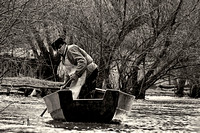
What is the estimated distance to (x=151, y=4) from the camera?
24703mm

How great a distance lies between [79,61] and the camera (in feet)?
41.5

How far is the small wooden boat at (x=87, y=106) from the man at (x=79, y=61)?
0.66 m

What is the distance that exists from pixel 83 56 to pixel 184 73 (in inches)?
653

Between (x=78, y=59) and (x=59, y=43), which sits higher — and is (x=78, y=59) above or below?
below

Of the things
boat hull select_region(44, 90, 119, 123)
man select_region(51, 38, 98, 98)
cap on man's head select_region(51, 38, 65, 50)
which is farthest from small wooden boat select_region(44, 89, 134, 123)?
cap on man's head select_region(51, 38, 65, 50)

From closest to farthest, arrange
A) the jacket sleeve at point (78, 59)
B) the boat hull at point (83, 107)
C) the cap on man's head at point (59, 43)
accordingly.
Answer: the boat hull at point (83, 107)
the jacket sleeve at point (78, 59)
the cap on man's head at point (59, 43)

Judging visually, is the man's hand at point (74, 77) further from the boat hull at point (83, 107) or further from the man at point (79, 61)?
the boat hull at point (83, 107)

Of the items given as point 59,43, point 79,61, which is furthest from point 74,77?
point 59,43

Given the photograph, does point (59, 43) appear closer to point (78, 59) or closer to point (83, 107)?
point (78, 59)

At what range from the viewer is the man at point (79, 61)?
498 inches

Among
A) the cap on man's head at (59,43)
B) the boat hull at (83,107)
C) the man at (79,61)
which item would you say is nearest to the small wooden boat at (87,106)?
the boat hull at (83,107)

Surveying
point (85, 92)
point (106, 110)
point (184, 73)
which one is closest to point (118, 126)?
point (106, 110)

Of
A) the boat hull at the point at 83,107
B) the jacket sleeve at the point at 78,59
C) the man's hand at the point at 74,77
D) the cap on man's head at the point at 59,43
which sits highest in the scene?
the cap on man's head at the point at 59,43

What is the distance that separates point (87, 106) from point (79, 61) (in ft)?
3.70
